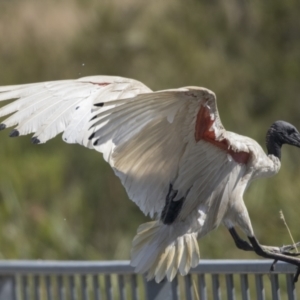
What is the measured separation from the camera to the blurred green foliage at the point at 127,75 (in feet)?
28.0

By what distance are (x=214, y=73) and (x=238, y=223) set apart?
7.31 m

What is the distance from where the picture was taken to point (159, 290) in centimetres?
453

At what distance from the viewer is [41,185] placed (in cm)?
969

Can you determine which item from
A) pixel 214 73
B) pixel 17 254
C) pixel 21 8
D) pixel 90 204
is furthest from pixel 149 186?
pixel 21 8

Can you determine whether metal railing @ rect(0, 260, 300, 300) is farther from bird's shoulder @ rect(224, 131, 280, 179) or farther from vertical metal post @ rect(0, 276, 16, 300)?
bird's shoulder @ rect(224, 131, 280, 179)

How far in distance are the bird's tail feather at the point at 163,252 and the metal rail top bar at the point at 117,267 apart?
11 centimetres

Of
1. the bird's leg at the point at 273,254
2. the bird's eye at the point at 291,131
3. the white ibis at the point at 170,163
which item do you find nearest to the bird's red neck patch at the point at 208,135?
the white ibis at the point at 170,163

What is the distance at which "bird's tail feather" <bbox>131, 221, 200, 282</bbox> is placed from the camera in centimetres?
423

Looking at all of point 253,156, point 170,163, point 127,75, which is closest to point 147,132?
point 170,163

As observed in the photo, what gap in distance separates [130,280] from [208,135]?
1.19 m

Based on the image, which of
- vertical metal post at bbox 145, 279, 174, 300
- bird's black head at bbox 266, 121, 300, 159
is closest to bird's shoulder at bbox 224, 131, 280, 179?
bird's black head at bbox 266, 121, 300, 159

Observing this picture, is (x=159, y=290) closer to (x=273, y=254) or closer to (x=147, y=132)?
(x=273, y=254)

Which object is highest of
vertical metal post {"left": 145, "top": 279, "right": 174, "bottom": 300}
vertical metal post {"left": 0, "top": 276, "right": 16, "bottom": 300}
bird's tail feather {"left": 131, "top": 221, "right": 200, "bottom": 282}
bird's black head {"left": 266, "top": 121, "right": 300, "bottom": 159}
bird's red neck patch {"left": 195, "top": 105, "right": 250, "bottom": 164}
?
bird's red neck patch {"left": 195, "top": 105, "right": 250, "bottom": 164}

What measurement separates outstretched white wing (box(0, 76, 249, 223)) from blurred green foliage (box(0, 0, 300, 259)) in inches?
110
